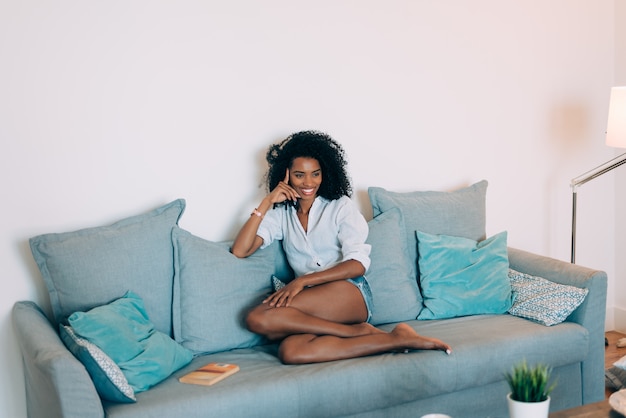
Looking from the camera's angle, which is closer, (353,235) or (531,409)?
(531,409)

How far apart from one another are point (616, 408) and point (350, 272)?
1215 mm

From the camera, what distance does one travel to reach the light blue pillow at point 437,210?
3498mm

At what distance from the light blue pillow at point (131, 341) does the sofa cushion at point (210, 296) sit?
0.16m

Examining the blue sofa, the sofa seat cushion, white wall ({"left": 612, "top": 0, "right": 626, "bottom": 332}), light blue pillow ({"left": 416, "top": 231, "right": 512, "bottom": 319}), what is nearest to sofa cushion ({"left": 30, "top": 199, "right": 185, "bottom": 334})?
the blue sofa

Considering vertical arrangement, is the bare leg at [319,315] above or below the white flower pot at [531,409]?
below

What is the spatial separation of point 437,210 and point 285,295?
1.00m

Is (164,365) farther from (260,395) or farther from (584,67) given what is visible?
(584,67)

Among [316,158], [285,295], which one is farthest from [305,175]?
[285,295]

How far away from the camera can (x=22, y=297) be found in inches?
118

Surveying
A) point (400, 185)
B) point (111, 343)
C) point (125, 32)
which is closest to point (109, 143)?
point (125, 32)

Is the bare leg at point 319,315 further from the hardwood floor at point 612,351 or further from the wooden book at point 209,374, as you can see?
the hardwood floor at point 612,351

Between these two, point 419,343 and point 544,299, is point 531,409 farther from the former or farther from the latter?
point 544,299

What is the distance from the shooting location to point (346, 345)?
9.29 feet

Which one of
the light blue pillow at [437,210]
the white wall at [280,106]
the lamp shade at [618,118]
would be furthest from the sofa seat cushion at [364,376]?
the lamp shade at [618,118]
